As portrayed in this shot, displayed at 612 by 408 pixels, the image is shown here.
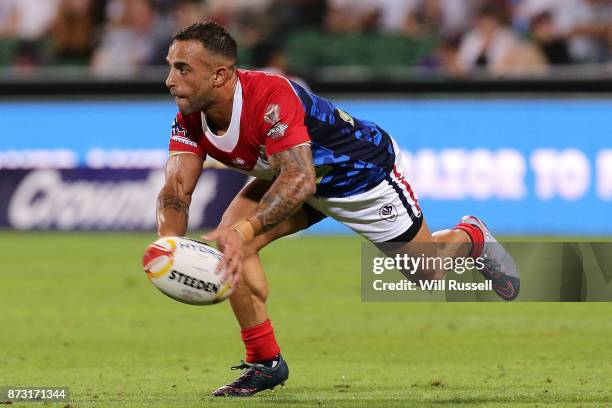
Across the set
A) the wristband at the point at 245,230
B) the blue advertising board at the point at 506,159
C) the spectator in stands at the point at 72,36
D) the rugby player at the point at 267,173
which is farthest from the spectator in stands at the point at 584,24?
the wristband at the point at 245,230

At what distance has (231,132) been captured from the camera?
24.8 ft

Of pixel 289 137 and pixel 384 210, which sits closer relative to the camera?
pixel 289 137

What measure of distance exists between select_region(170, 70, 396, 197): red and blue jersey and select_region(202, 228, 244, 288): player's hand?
0.74 metres

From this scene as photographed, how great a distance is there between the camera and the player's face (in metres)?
7.32

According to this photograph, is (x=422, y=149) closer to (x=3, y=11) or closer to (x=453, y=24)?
(x=453, y=24)

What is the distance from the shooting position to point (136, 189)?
61.7 feet

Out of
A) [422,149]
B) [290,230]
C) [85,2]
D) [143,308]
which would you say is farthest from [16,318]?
[85,2]

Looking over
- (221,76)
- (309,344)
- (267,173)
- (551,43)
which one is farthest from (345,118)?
(551,43)

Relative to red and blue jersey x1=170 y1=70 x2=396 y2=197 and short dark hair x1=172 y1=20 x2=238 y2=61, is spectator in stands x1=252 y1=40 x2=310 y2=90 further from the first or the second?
short dark hair x1=172 y1=20 x2=238 y2=61

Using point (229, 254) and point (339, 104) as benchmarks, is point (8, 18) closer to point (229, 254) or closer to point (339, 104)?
point (339, 104)

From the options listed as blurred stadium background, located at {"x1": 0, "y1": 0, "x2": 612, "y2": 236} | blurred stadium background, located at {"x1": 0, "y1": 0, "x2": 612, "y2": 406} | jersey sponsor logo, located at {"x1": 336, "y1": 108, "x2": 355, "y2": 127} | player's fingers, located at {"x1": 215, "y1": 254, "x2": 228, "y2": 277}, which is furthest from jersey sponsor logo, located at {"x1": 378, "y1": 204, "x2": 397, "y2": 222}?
blurred stadium background, located at {"x1": 0, "y1": 0, "x2": 612, "y2": 236}

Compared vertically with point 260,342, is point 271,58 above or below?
above

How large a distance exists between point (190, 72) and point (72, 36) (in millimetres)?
14240

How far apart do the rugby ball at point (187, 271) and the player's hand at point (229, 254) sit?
4 centimetres
